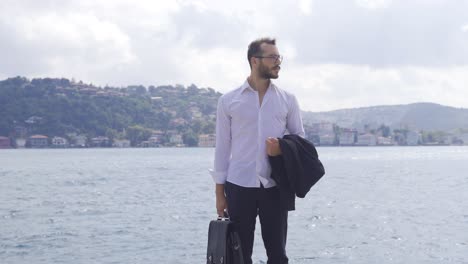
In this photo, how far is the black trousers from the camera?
4.95 meters

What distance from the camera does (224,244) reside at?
4.94 m

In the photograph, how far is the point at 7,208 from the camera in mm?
28031

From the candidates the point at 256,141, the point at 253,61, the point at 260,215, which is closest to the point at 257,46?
the point at 253,61

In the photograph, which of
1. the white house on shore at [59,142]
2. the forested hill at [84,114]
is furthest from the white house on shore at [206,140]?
the white house on shore at [59,142]

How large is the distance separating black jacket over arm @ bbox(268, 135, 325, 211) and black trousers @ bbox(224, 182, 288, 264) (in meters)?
0.08

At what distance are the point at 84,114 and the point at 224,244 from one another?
144304 mm

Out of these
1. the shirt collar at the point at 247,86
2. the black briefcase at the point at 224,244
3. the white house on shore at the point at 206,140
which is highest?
the white house on shore at the point at 206,140

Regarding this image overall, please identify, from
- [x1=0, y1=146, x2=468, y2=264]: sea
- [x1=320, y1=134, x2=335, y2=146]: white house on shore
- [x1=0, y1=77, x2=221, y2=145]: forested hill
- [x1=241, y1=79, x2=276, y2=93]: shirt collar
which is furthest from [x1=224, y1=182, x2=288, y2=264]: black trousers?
[x1=320, y1=134, x2=335, y2=146]: white house on shore

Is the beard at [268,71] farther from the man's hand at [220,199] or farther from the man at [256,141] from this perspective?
the man's hand at [220,199]

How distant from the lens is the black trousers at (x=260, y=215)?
495 centimetres

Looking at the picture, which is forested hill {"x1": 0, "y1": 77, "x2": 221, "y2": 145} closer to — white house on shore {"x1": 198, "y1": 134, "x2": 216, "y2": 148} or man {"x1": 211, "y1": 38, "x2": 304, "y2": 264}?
white house on shore {"x1": 198, "y1": 134, "x2": 216, "y2": 148}

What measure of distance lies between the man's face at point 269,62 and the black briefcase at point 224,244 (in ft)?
3.09

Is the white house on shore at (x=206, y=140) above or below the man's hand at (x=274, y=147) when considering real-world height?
above

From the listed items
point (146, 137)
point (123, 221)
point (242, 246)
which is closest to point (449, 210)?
point (123, 221)
